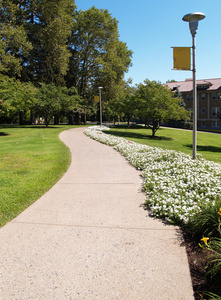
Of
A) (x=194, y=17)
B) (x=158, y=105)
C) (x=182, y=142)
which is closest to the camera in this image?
(x=194, y=17)

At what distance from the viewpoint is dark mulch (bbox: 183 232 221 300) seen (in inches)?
91.4

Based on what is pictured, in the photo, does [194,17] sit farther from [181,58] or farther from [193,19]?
[181,58]

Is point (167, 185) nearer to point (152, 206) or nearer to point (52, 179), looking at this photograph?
point (152, 206)

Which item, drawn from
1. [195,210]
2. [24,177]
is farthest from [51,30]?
[195,210]

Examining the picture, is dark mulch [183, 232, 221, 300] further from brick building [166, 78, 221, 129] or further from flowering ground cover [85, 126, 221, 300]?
brick building [166, 78, 221, 129]

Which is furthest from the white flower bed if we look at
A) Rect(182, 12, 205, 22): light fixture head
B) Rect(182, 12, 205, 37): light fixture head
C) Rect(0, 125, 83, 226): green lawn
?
Rect(182, 12, 205, 22): light fixture head

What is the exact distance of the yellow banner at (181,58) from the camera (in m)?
6.44

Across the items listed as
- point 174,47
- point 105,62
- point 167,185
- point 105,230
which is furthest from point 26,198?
point 105,62

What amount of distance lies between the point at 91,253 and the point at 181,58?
5684 millimetres

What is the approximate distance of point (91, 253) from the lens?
9.66 ft

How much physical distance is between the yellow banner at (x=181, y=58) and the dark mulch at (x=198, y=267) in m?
4.77

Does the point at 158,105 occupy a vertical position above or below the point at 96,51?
below

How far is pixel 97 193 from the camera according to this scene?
521cm

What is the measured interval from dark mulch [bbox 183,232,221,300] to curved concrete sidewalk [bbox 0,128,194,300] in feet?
0.24
